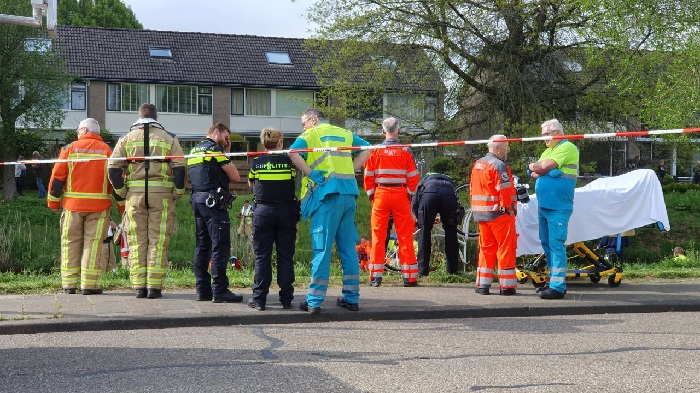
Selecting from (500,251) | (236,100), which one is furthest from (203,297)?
(236,100)

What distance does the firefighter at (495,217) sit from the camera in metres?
10.8

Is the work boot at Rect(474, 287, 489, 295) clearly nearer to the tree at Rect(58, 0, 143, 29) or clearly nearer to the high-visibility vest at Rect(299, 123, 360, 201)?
the high-visibility vest at Rect(299, 123, 360, 201)

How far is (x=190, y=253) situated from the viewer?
2494 centimetres

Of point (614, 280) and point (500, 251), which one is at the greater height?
point (500, 251)

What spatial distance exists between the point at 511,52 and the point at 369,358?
22584 millimetres

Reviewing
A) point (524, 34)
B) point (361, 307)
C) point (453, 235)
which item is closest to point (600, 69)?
point (524, 34)

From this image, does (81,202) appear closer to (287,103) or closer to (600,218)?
(600,218)

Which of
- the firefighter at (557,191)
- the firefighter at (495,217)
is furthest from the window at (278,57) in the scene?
the firefighter at (557,191)

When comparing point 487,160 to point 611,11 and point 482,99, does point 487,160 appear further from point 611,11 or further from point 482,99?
point 482,99

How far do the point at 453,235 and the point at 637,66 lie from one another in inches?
604

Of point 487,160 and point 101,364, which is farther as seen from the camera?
point 487,160

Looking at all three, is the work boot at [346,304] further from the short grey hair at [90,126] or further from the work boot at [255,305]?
the short grey hair at [90,126]

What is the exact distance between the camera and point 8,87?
38.7 m

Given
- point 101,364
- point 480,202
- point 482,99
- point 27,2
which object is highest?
point 27,2
